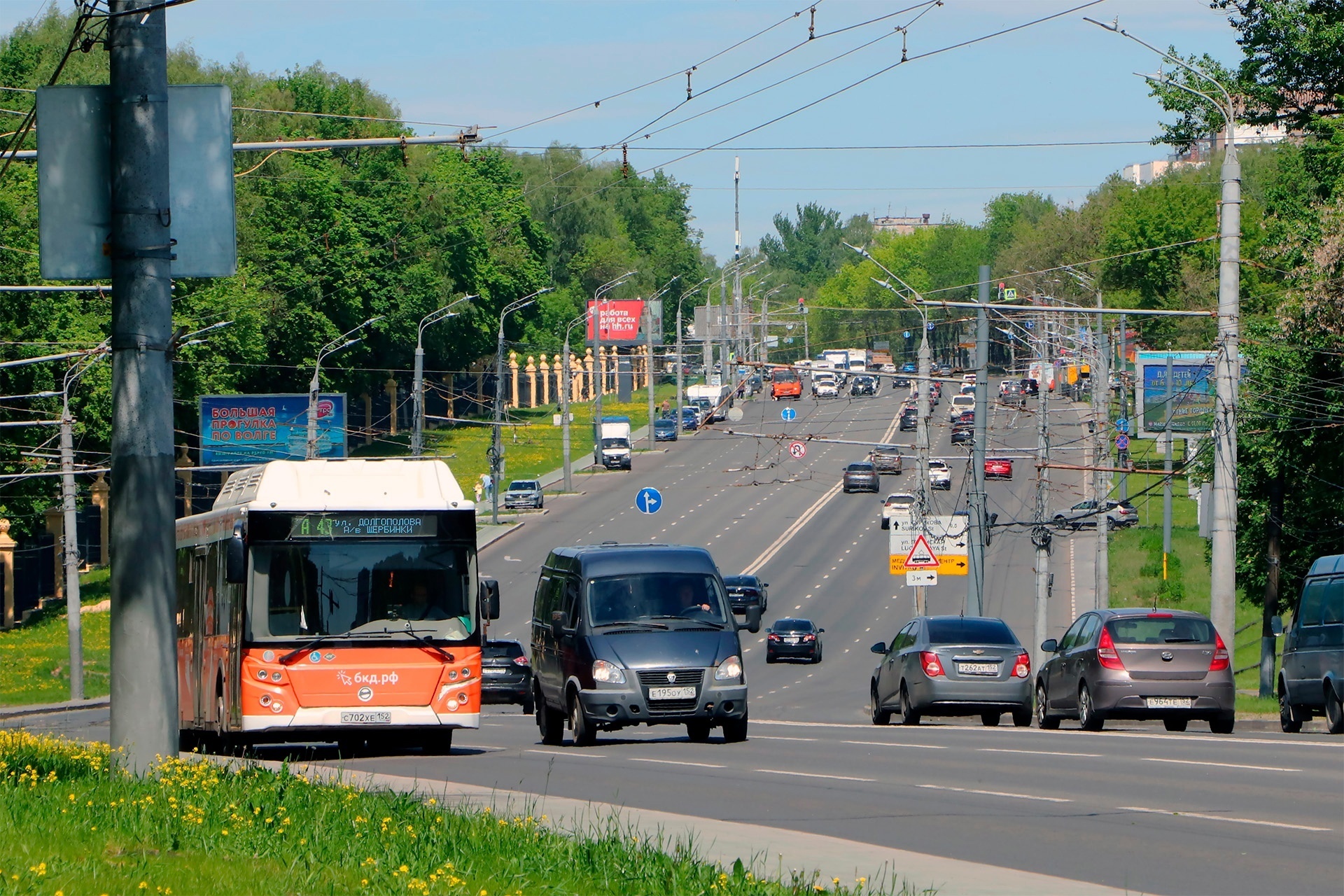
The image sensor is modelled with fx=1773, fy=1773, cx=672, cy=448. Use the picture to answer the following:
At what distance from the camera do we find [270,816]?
30.4 ft

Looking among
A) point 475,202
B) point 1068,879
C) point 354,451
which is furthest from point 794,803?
point 475,202

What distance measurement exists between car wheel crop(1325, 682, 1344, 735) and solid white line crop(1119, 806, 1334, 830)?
8.73 m

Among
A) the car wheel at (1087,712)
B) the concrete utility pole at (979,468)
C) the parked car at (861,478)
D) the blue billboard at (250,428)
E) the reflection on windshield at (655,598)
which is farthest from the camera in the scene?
the parked car at (861,478)

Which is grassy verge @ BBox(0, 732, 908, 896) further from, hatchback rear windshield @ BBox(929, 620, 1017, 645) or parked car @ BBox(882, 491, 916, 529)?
parked car @ BBox(882, 491, 916, 529)

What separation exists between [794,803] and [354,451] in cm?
8704

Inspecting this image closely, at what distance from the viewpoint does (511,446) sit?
331 feet

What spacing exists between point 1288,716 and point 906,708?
5.02 m

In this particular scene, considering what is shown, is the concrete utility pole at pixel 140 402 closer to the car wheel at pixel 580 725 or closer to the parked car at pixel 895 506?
the car wheel at pixel 580 725

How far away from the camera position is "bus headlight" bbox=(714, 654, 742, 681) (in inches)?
754

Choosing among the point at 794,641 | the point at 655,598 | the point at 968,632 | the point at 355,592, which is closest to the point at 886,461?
the point at 794,641

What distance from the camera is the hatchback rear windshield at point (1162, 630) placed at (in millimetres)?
21141

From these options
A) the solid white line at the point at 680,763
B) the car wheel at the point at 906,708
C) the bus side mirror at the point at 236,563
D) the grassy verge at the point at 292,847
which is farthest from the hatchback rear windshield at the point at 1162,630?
the grassy verge at the point at 292,847

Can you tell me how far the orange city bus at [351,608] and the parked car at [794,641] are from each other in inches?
1338

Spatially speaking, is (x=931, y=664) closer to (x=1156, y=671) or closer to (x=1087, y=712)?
(x=1087, y=712)
